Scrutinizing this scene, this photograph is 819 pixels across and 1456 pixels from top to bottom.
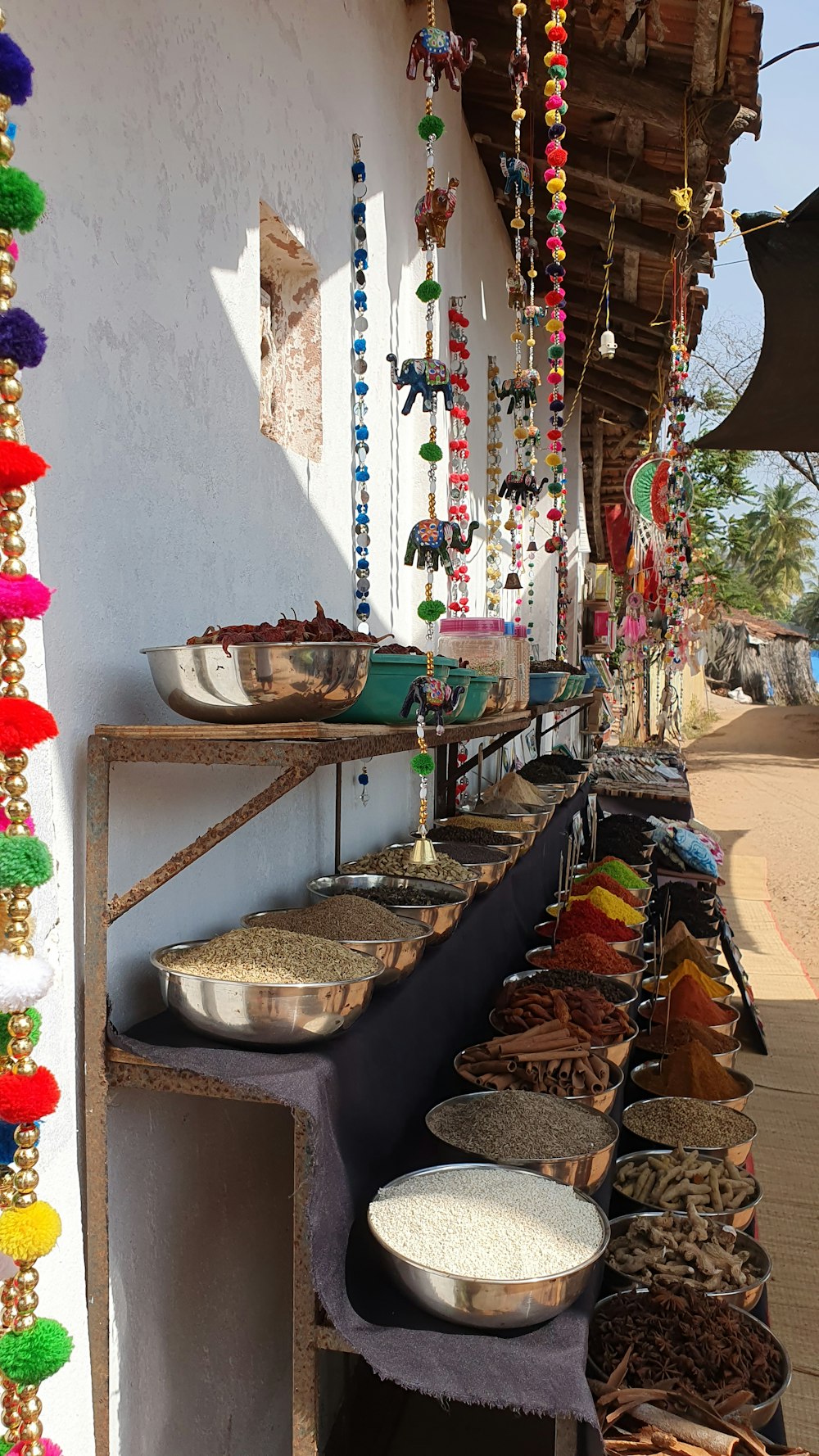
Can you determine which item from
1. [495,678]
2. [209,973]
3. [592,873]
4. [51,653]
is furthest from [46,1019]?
[592,873]

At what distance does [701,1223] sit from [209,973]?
133 cm

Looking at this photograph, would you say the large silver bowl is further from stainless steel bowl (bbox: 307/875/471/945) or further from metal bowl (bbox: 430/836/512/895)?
metal bowl (bbox: 430/836/512/895)

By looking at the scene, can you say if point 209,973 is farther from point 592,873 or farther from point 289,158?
point 592,873

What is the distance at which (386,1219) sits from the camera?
161 centimetres

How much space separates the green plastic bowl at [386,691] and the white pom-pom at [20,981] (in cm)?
102

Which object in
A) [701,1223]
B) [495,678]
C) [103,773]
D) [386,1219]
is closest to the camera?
[103,773]

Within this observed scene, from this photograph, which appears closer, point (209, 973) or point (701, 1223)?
point (209, 973)

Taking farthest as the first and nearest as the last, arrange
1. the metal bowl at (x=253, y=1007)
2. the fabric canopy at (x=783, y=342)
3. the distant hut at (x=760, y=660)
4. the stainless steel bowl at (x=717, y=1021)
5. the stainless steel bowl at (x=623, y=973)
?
the distant hut at (x=760, y=660) → the fabric canopy at (x=783, y=342) → the stainless steel bowl at (x=717, y=1021) → the stainless steel bowl at (x=623, y=973) → the metal bowl at (x=253, y=1007)

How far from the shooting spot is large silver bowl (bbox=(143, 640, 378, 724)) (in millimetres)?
1468

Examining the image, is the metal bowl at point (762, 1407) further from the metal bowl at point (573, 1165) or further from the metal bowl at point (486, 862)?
the metal bowl at point (486, 862)

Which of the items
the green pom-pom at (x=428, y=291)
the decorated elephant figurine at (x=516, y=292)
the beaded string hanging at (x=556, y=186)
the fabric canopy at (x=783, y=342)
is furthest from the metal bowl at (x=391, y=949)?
the decorated elephant figurine at (x=516, y=292)

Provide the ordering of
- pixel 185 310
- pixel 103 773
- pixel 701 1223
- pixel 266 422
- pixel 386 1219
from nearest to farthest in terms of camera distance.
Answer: pixel 103 773, pixel 386 1219, pixel 185 310, pixel 701 1223, pixel 266 422

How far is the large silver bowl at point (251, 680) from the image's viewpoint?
1468 millimetres

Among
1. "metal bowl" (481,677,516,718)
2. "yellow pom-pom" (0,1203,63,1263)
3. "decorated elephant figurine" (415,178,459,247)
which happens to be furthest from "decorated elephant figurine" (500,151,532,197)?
"yellow pom-pom" (0,1203,63,1263)
